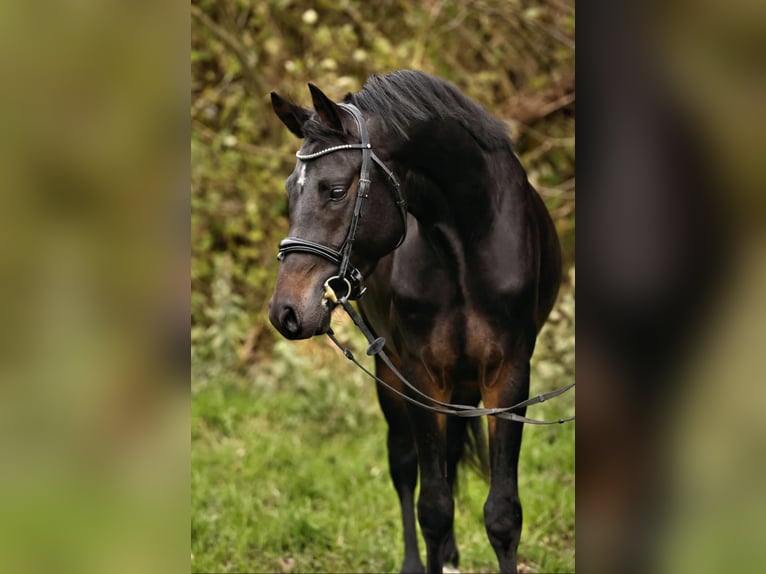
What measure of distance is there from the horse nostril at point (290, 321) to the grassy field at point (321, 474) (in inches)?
77.5

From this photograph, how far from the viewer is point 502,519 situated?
3012mm

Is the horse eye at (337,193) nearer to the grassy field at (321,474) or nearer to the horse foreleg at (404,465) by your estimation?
the horse foreleg at (404,465)

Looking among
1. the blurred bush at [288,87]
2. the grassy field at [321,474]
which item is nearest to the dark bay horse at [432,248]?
the grassy field at [321,474]

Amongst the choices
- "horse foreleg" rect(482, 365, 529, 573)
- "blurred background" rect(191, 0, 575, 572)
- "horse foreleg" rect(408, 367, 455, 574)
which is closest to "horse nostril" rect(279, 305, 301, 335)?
"horse foreleg" rect(408, 367, 455, 574)

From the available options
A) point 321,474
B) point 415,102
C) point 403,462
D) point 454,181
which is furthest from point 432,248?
point 321,474

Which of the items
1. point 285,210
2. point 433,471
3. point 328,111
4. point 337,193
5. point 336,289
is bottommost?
point 433,471

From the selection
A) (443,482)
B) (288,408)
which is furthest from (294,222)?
(288,408)

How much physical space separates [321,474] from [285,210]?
118 inches

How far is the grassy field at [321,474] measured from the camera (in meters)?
4.42

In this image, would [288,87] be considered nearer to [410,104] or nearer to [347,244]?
[410,104]
